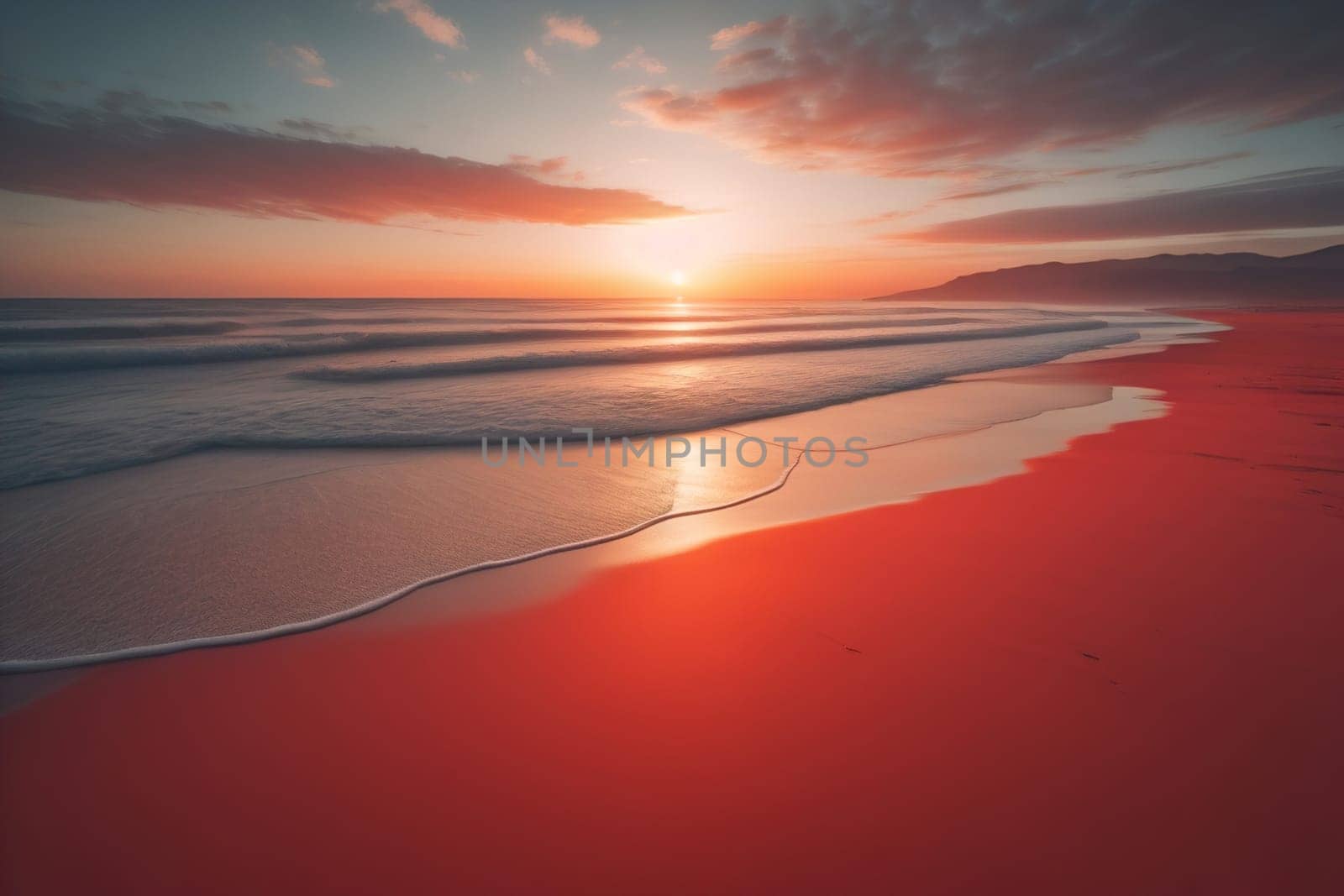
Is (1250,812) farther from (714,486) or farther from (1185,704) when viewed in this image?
(714,486)

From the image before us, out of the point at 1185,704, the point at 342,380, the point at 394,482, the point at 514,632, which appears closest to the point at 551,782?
the point at 514,632

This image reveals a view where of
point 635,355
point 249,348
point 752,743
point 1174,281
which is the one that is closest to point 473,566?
point 752,743

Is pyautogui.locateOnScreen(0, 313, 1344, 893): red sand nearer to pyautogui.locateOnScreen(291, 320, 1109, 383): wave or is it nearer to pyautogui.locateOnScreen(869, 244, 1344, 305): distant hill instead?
pyautogui.locateOnScreen(291, 320, 1109, 383): wave

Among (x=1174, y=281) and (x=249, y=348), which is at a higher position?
(x=1174, y=281)

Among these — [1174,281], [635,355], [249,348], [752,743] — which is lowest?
[752,743]

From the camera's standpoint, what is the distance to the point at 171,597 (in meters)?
2.85

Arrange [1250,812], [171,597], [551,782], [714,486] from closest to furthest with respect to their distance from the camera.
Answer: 1. [1250,812]
2. [551,782]
3. [171,597]
4. [714,486]

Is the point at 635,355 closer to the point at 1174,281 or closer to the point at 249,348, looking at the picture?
the point at 249,348

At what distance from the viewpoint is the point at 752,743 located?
1.91 meters

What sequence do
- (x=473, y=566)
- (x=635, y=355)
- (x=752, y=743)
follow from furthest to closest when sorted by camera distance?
(x=635, y=355) < (x=473, y=566) < (x=752, y=743)

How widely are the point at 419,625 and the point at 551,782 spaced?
1221mm

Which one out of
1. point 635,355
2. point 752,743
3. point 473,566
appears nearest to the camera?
point 752,743

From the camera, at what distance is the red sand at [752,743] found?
1.54 meters

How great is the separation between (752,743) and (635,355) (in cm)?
1292
